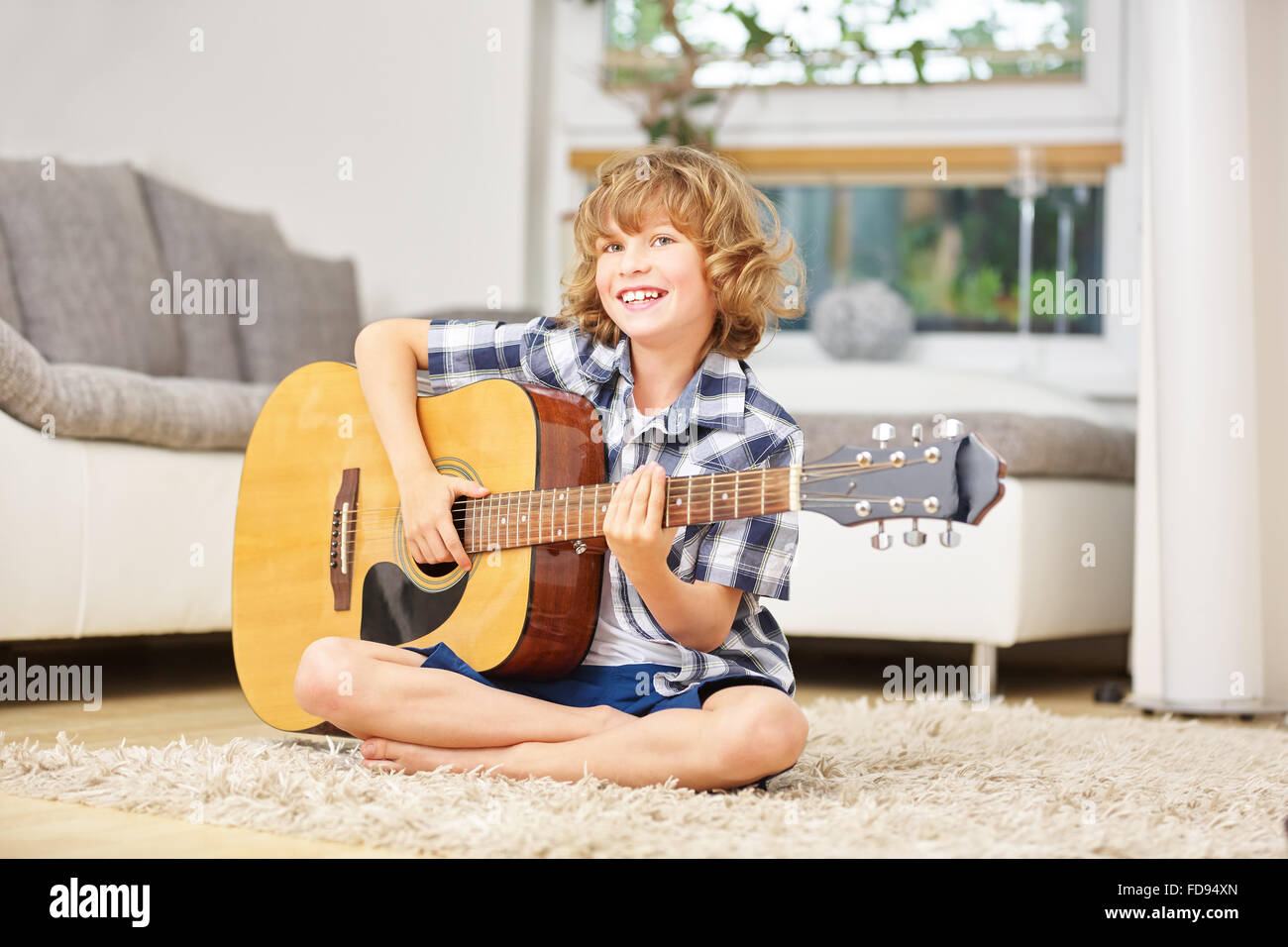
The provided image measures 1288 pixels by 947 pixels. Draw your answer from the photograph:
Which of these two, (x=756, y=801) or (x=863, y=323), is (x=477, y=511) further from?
(x=863, y=323)

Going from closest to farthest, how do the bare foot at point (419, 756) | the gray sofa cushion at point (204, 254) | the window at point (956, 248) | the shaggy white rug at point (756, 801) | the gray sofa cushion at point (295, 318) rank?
1. the shaggy white rug at point (756, 801)
2. the bare foot at point (419, 756)
3. the gray sofa cushion at point (204, 254)
4. the gray sofa cushion at point (295, 318)
5. the window at point (956, 248)

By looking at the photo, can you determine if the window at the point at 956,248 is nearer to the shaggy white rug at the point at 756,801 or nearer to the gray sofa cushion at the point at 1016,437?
the gray sofa cushion at the point at 1016,437

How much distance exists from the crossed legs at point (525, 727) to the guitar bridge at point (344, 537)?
133 millimetres

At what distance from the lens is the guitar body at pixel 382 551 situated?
1.20 m

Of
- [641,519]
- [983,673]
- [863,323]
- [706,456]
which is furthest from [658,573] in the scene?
[863,323]

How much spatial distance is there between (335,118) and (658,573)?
243cm

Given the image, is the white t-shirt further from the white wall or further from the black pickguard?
the white wall

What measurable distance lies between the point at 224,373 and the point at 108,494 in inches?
32.6

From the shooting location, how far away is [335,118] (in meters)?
3.18

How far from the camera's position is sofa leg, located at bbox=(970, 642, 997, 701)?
1975mm

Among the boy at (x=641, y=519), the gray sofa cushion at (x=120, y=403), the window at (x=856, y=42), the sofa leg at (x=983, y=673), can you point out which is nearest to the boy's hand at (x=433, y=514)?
the boy at (x=641, y=519)

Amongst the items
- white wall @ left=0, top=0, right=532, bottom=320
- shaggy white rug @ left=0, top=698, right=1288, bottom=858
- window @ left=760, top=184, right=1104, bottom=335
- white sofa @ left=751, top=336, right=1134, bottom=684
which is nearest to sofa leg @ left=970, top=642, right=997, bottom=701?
white sofa @ left=751, top=336, right=1134, bottom=684
